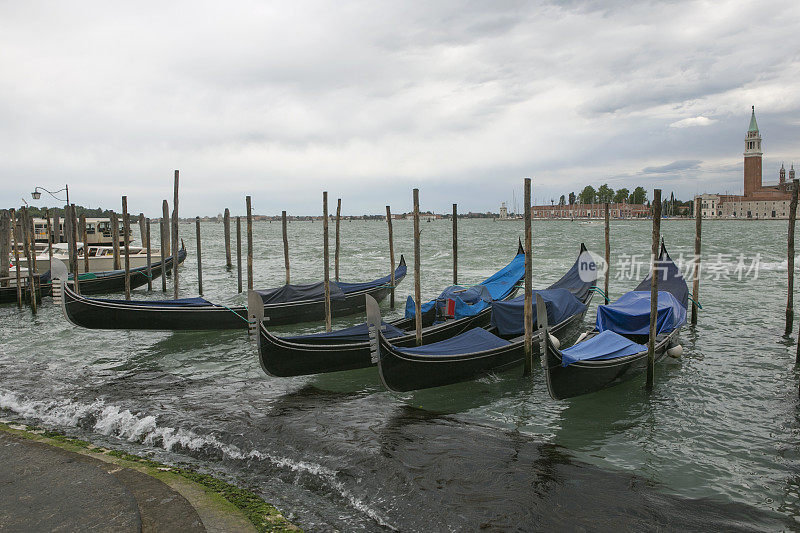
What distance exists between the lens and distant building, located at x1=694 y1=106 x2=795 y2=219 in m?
112

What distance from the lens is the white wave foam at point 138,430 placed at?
576 centimetres

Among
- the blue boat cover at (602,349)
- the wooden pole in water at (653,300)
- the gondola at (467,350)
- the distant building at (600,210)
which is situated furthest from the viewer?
the distant building at (600,210)

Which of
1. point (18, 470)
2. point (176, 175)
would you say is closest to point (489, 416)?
point (18, 470)

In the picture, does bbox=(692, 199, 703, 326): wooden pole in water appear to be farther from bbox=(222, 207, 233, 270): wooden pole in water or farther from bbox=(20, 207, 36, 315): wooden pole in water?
bbox=(222, 207, 233, 270): wooden pole in water

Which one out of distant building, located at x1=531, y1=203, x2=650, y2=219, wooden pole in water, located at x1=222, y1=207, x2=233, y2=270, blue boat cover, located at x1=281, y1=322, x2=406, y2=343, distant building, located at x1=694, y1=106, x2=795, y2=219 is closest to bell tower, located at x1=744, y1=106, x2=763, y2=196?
distant building, located at x1=694, y1=106, x2=795, y2=219

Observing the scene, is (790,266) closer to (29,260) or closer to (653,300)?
(653,300)

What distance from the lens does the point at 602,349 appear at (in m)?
8.24

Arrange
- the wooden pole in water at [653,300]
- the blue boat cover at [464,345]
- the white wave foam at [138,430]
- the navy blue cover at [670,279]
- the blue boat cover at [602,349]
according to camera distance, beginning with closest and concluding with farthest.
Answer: the white wave foam at [138,430] → the blue boat cover at [602,349] → the wooden pole in water at [653,300] → the blue boat cover at [464,345] → the navy blue cover at [670,279]

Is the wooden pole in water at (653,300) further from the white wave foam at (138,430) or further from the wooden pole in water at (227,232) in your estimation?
the wooden pole in water at (227,232)

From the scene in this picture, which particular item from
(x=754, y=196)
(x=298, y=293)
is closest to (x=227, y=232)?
(x=298, y=293)

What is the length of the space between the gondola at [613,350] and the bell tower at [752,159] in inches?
5085

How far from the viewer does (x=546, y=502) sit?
520cm

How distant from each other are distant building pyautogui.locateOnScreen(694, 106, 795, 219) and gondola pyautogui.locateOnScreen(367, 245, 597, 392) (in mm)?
117119

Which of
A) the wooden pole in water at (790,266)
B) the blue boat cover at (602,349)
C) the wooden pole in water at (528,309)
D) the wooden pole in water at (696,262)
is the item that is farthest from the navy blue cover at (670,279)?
the wooden pole in water at (528,309)
